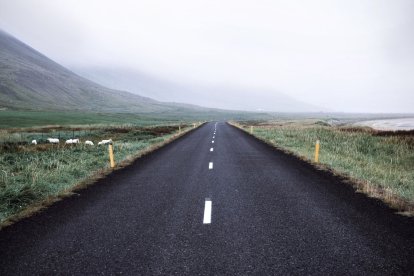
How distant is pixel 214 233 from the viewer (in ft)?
20.7

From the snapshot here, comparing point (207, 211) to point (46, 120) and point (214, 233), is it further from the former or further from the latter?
point (46, 120)

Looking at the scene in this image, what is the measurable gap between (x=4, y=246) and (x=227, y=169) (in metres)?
9.29

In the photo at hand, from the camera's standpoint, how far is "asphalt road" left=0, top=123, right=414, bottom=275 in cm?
501

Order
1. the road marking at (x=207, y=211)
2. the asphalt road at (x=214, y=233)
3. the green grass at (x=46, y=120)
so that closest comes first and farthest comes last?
the asphalt road at (x=214, y=233) < the road marking at (x=207, y=211) < the green grass at (x=46, y=120)

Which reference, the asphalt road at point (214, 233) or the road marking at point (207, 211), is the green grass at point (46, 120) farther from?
the road marking at point (207, 211)

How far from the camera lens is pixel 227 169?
13867 mm

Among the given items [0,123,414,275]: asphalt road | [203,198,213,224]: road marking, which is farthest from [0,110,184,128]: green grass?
[203,198,213,224]: road marking

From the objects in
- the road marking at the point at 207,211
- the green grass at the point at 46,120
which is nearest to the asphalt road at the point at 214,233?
the road marking at the point at 207,211

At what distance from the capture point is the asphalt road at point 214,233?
5.01 meters

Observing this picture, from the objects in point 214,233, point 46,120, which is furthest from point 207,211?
point 46,120

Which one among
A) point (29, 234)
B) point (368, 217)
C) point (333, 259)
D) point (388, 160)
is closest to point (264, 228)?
point (333, 259)

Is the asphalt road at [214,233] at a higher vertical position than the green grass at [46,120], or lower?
higher

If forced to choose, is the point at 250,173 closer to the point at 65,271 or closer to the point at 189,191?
the point at 189,191

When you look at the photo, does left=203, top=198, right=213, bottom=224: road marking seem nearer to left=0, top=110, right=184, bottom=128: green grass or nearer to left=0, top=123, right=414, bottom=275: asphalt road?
left=0, top=123, right=414, bottom=275: asphalt road
